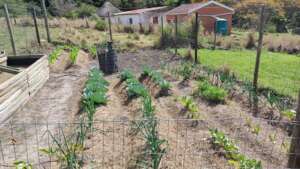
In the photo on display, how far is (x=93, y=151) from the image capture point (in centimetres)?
368

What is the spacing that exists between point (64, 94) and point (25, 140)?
8.17 ft

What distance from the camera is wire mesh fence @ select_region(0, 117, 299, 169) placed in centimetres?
343

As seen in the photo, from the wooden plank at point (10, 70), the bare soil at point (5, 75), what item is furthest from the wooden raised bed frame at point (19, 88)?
the bare soil at point (5, 75)

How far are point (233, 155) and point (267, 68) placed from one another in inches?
270

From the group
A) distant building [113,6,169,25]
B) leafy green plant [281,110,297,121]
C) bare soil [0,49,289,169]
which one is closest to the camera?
bare soil [0,49,289,169]

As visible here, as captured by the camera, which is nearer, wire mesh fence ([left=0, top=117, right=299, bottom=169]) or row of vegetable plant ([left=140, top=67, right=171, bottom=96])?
wire mesh fence ([left=0, top=117, right=299, bottom=169])

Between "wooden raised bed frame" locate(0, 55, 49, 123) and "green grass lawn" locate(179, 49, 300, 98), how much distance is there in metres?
5.27

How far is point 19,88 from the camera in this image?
5781mm

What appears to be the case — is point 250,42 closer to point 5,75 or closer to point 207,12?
point 5,75

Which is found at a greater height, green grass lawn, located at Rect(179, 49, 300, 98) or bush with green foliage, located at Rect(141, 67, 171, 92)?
bush with green foliage, located at Rect(141, 67, 171, 92)

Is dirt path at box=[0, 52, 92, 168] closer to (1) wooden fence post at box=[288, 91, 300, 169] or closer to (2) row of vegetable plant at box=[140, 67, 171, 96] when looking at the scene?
(2) row of vegetable plant at box=[140, 67, 171, 96]

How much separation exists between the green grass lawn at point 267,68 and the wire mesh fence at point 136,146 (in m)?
2.75

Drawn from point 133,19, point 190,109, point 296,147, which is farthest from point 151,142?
point 133,19

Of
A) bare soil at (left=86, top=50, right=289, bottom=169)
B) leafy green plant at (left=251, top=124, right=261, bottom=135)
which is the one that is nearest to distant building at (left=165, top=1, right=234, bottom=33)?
bare soil at (left=86, top=50, right=289, bottom=169)
